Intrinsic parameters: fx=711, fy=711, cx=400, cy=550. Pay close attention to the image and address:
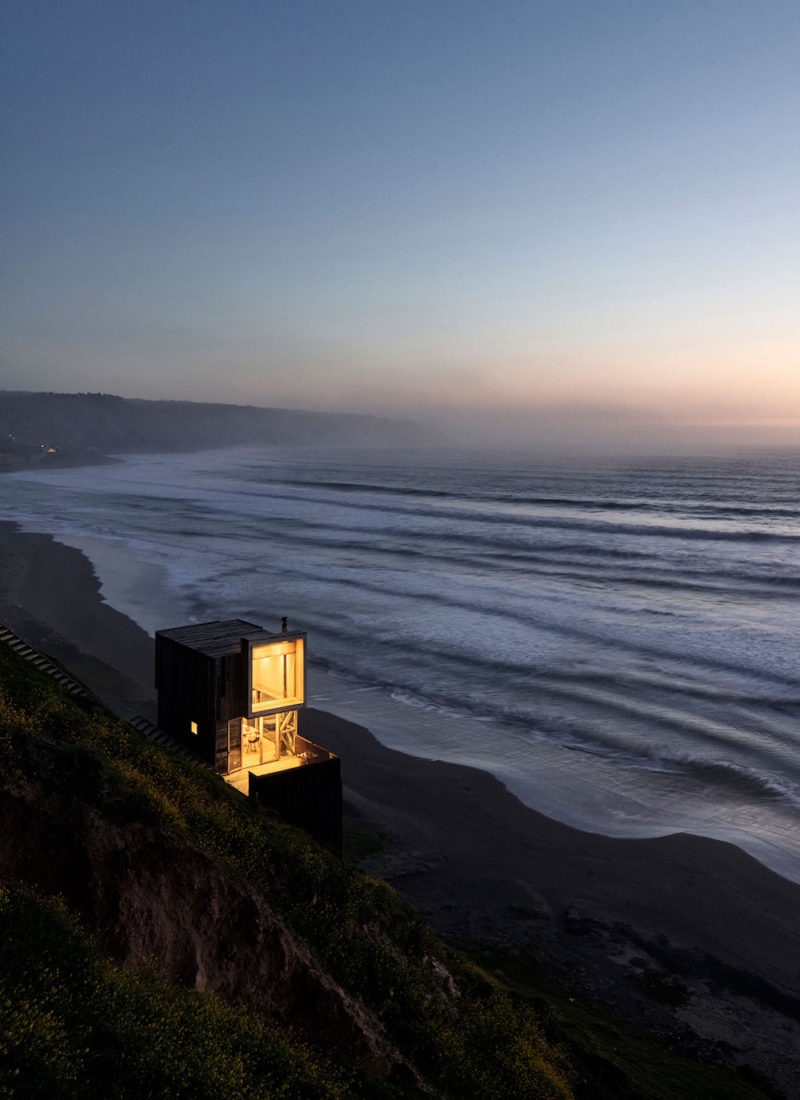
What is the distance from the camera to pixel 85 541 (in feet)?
211

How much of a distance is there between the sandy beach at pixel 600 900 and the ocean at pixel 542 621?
4.04ft

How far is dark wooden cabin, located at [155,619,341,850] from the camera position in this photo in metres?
17.0

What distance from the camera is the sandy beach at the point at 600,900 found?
13.9 metres

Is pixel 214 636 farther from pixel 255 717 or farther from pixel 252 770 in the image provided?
pixel 252 770

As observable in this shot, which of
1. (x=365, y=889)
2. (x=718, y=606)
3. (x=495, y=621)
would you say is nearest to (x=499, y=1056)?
(x=365, y=889)

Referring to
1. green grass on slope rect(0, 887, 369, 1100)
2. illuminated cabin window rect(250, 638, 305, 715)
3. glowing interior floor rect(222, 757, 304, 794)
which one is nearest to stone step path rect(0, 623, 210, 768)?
glowing interior floor rect(222, 757, 304, 794)

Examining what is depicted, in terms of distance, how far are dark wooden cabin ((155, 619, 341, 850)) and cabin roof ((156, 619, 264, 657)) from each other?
3cm

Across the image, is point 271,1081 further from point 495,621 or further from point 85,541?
point 85,541

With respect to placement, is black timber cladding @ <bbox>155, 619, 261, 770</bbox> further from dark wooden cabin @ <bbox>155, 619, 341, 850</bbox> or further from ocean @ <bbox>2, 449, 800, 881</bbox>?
ocean @ <bbox>2, 449, 800, 881</bbox>

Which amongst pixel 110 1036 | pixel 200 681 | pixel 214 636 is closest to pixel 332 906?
pixel 110 1036

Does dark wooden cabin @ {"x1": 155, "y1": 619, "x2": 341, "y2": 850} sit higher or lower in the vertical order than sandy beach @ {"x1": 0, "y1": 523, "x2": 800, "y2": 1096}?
higher

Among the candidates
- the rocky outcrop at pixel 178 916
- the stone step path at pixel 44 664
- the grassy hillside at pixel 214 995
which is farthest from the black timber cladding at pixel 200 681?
the rocky outcrop at pixel 178 916

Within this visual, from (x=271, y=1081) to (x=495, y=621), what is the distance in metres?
34.7

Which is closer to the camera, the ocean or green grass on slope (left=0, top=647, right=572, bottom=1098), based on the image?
green grass on slope (left=0, top=647, right=572, bottom=1098)
